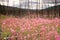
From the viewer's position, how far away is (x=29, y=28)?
3352mm

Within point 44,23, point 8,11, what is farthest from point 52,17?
point 8,11

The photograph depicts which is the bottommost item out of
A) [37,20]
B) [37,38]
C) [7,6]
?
[37,38]

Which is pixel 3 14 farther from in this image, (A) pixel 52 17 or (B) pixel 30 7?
(A) pixel 52 17

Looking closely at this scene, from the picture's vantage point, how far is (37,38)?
3.32 m

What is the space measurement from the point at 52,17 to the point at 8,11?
0.64m

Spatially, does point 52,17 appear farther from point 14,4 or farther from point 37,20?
point 14,4

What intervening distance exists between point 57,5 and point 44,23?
325mm

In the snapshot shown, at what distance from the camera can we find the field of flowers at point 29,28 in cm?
328

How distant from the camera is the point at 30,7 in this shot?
342 centimetres

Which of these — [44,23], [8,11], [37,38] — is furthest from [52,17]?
[8,11]

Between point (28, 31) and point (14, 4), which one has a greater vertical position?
point (14, 4)

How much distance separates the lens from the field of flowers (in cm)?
328

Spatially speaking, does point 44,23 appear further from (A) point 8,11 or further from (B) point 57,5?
(A) point 8,11

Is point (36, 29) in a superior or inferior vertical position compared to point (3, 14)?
inferior
